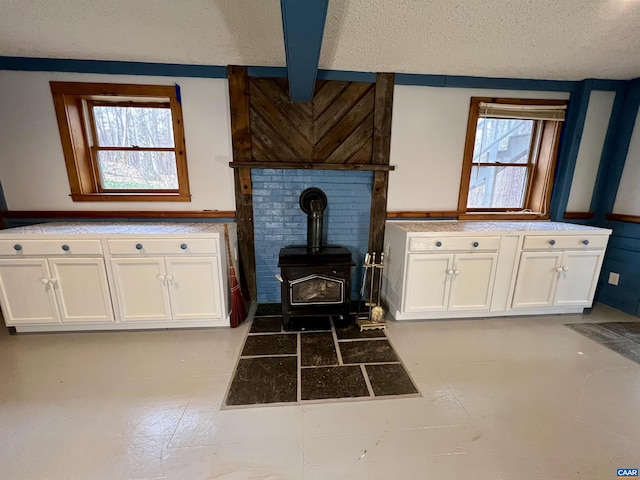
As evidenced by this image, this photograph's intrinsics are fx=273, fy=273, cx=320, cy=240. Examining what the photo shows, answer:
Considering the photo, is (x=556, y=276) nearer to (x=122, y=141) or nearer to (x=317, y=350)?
(x=317, y=350)

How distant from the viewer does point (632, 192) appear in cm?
285

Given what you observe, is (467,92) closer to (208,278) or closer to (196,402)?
(208,278)

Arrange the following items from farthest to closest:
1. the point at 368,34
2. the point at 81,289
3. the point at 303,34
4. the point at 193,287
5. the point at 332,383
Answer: the point at 193,287 → the point at 81,289 → the point at 368,34 → the point at 332,383 → the point at 303,34

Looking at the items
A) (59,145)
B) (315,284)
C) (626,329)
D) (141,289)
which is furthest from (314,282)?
(626,329)

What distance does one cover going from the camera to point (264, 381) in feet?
6.13

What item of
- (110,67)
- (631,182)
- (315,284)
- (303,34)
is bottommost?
Result: (315,284)

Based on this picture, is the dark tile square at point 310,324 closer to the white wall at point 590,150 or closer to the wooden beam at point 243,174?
the wooden beam at point 243,174

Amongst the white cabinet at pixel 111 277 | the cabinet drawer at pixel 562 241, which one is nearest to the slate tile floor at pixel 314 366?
the white cabinet at pixel 111 277

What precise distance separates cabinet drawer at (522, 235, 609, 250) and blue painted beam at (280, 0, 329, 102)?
2418mm

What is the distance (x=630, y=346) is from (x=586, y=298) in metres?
0.56

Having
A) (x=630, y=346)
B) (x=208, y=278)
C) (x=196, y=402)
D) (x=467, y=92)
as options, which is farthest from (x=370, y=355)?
(x=467, y=92)

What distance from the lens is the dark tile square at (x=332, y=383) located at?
176 cm

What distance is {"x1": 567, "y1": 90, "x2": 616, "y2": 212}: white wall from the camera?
114 inches

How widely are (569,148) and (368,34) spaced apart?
258 centimetres
